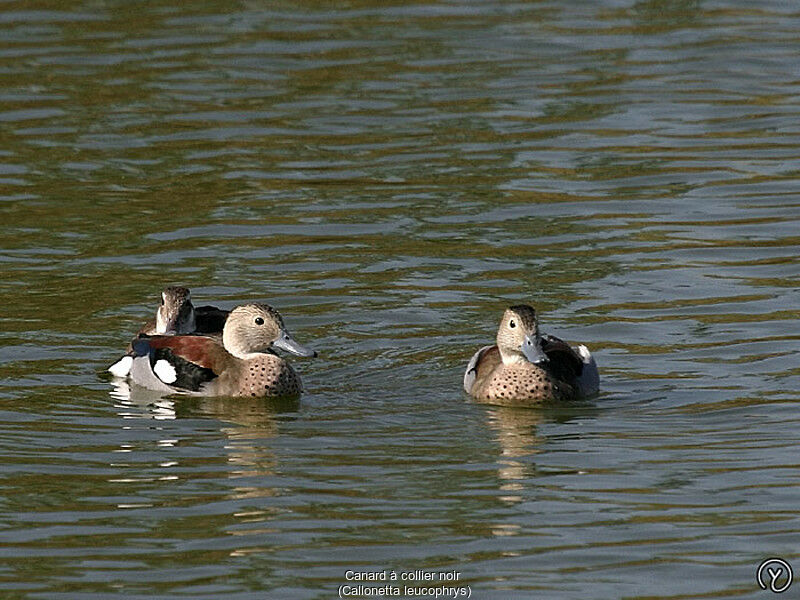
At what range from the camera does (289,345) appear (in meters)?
12.5

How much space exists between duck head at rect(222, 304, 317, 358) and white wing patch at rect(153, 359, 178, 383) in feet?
1.60

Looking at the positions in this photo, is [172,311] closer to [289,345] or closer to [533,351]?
[289,345]

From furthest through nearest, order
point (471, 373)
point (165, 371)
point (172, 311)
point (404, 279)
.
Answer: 1. point (404, 279)
2. point (172, 311)
3. point (165, 371)
4. point (471, 373)

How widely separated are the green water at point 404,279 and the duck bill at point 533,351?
38cm

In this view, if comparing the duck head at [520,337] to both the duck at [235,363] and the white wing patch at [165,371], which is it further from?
the white wing patch at [165,371]

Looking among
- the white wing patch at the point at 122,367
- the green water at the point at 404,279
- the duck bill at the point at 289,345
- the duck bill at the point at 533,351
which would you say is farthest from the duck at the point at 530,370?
the white wing patch at the point at 122,367

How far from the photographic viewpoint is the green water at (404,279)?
904cm

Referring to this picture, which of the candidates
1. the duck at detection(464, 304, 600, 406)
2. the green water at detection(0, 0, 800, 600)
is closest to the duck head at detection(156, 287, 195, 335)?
the green water at detection(0, 0, 800, 600)

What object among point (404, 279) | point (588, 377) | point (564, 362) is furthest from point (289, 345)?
point (404, 279)

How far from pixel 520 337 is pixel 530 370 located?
0.24 meters

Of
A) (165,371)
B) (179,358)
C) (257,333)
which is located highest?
(257,333)

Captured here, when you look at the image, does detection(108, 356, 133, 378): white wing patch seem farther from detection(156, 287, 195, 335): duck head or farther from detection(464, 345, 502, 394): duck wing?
detection(464, 345, 502, 394): duck wing

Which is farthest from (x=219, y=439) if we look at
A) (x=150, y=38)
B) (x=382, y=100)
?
(x=150, y=38)

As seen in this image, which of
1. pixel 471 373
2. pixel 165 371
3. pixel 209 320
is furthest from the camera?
pixel 209 320
